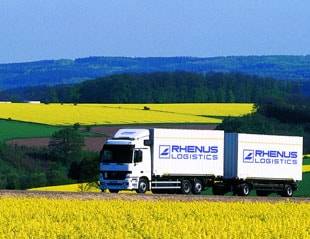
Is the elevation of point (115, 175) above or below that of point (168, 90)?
below

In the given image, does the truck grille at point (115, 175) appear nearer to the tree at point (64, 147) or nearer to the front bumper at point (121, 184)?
the front bumper at point (121, 184)

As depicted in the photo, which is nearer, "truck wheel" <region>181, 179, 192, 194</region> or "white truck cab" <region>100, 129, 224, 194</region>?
"white truck cab" <region>100, 129, 224, 194</region>

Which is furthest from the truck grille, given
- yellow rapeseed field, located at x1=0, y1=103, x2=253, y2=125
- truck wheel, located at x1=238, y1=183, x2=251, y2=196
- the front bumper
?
yellow rapeseed field, located at x1=0, y1=103, x2=253, y2=125

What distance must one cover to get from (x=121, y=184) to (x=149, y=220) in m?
26.1

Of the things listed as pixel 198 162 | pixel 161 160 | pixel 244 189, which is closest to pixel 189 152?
pixel 198 162

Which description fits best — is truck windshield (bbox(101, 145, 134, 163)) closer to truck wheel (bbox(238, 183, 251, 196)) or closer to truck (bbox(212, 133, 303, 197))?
A: truck (bbox(212, 133, 303, 197))

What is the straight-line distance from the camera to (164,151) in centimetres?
5306

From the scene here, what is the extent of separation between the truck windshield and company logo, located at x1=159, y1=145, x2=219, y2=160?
84.0 inches

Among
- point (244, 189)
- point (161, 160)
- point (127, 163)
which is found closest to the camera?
point (127, 163)

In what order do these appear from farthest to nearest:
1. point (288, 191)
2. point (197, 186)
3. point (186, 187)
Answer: point (288, 191) < point (197, 186) < point (186, 187)

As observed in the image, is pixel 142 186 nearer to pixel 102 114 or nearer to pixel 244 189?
pixel 244 189

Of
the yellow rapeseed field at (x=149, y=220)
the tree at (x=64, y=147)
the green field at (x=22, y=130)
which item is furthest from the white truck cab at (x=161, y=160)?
the green field at (x=22, y=130)

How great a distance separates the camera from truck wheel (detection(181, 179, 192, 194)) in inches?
2101

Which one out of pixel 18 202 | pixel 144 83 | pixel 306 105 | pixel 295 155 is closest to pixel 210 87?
pixel 144 83
